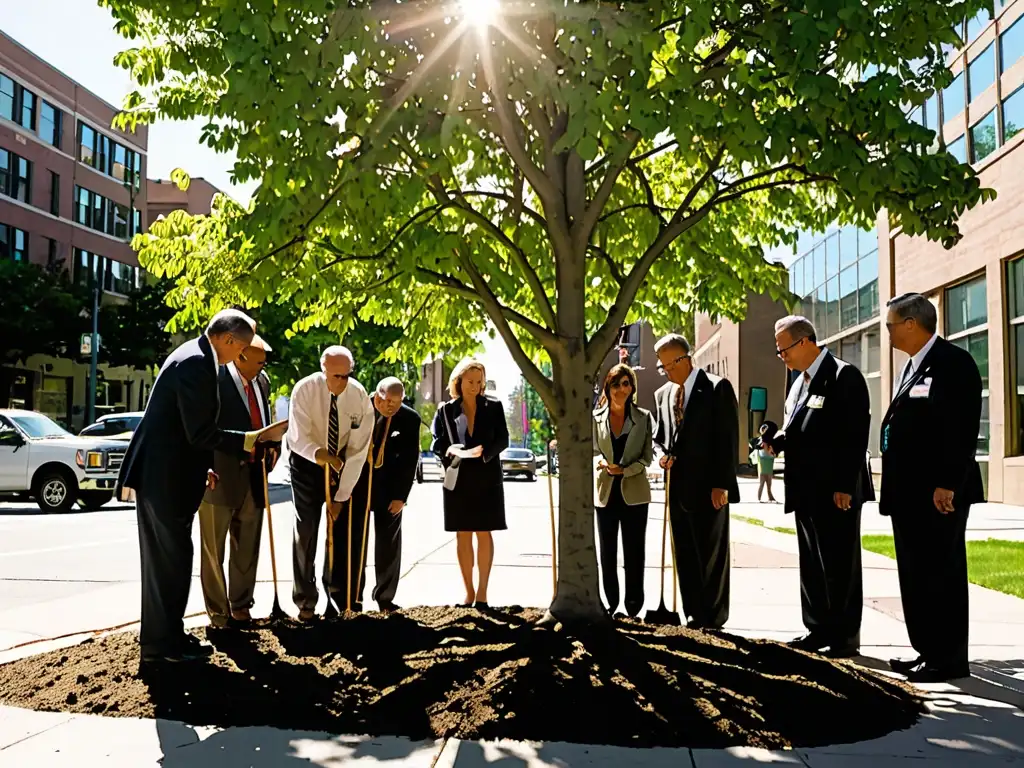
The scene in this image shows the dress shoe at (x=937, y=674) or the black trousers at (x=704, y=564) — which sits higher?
the black trousers at (x=704, y=564)

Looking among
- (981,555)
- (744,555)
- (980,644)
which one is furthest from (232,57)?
(981,555)

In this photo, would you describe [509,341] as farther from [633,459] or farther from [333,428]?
[333,428]

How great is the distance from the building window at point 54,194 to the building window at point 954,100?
36956 mm

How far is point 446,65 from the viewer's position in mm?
4754

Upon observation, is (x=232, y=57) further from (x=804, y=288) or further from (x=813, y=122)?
(x=804, y=288)

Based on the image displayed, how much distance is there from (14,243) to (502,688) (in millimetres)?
42323

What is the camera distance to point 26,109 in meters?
41.6

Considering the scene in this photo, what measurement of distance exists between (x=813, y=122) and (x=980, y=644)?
3.76 metres

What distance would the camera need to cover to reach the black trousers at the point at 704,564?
6.55 meters

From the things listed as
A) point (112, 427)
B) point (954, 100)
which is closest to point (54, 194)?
point (112, 427)

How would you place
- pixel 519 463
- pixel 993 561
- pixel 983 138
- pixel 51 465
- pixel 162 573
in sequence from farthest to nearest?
pixel 519 463, pixel 983 138, pixel 51 465, pixel 993 561, pixel 162 573

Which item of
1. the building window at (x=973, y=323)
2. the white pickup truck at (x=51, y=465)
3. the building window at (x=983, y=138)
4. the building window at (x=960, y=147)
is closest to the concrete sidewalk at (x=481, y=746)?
the white pickup truck at (x=51, y=465)

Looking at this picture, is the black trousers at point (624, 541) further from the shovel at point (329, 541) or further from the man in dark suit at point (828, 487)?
the shovel at point (329, 541)

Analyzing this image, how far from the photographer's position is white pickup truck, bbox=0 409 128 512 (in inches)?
719
